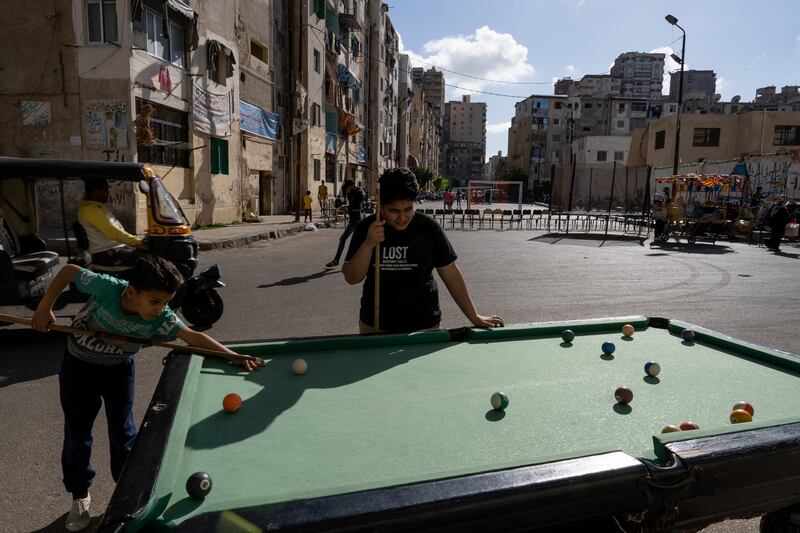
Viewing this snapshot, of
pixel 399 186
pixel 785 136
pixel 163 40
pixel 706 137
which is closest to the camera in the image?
pixel 399 186

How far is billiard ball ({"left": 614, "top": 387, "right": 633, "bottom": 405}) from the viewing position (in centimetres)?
246

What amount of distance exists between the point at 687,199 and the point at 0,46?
28544 mm

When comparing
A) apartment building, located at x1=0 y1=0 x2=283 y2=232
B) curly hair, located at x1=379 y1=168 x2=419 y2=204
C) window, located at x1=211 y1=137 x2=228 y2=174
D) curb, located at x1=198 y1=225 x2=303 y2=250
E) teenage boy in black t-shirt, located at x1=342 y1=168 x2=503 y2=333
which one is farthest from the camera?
window, located at x1=211 y1=137 x2=228 y2=174

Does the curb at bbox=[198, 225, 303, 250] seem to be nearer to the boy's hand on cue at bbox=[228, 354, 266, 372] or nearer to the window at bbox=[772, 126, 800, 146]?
the boy's hand on cue at bbox=[228, 354, 266, 372]

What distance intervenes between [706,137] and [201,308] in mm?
46720

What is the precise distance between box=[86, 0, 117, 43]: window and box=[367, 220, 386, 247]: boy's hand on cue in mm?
15505

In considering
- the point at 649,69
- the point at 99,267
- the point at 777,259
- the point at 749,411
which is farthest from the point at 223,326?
the point at 649,69

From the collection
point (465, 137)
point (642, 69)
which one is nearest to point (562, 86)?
point (642, 69)

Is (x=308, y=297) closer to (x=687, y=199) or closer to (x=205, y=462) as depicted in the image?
(x=205, y=462)

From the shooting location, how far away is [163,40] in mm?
17359

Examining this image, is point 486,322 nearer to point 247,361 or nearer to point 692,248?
point 247,361

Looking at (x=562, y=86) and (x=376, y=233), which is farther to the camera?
(x=562, y=86)

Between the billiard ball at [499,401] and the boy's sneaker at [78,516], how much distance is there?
7.39ft

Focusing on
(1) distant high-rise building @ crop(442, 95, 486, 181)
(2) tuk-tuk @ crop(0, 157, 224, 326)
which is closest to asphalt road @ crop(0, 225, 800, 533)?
(2) tuk-tuk @ crop(0, 157, 224, 326)
